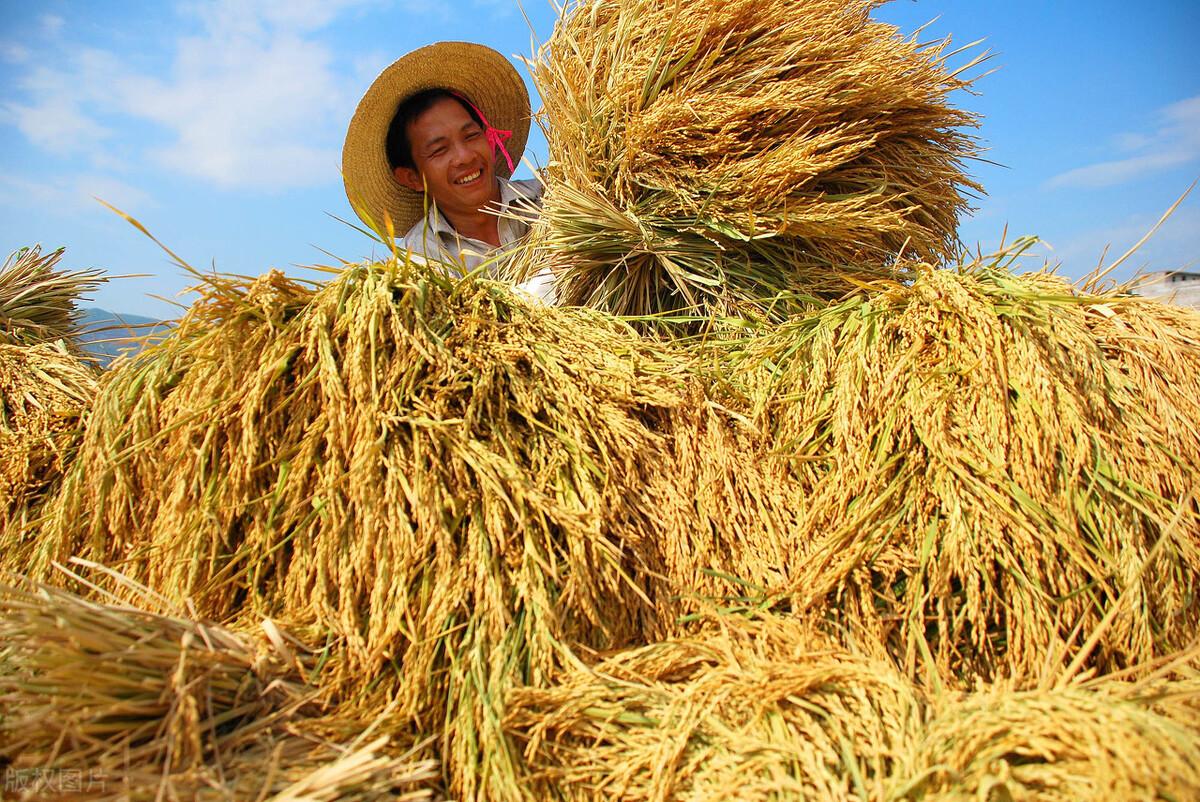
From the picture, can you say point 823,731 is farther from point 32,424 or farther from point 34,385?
point 34,385

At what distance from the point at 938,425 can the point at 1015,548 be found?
23 cm

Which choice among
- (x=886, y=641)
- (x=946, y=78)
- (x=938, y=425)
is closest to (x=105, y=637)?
(x=886, y=641)

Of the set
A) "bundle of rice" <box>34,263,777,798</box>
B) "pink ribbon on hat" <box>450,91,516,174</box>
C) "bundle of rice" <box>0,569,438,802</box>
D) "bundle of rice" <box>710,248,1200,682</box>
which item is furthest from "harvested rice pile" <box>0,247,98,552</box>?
"bundle of rice" <box>710,248,1200,682</box>

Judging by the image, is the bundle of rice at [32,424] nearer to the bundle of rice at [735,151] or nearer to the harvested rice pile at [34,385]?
the harvested rice pile at [34,385]

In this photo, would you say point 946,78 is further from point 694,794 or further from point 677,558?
point 694,794

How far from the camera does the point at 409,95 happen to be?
104 inches

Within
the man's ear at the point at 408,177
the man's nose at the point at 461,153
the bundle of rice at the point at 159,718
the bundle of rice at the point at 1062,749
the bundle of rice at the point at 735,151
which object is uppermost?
the man's ear at the point at 408,177

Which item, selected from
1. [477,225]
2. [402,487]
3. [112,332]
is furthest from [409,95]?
[402,487]

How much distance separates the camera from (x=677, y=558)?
4.10 ft

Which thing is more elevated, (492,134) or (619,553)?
(492,134)

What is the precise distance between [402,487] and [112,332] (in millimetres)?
1802

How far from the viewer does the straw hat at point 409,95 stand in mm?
2602

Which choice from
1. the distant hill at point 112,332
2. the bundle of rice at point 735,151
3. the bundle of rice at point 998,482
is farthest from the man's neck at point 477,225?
the bundle of rice at point 998,482

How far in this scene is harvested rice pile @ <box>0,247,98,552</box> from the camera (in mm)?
1484
